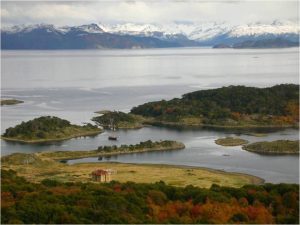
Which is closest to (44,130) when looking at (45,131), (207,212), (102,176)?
(45,131)

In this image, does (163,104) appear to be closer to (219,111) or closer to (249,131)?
(219,111)

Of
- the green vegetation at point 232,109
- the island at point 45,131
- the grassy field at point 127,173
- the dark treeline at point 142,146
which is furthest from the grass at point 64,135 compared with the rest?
the grassy field at point 127,173

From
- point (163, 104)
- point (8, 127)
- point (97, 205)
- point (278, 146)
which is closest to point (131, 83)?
point (163, 104)

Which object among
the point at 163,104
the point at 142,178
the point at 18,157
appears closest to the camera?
the point at 142,178

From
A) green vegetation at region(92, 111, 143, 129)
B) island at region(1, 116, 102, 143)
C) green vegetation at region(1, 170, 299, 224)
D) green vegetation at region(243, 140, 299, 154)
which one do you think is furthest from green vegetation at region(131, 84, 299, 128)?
green vegetation at region(1, 170, 299, 224)

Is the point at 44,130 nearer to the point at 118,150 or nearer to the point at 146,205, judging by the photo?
the point at 118,150

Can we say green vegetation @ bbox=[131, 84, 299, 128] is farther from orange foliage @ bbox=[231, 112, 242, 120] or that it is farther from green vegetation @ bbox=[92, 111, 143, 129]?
green vegetation @ bbox=[92, 111, 143, 129]

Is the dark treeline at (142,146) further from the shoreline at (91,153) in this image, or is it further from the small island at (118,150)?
the shoreline at (91,153)
